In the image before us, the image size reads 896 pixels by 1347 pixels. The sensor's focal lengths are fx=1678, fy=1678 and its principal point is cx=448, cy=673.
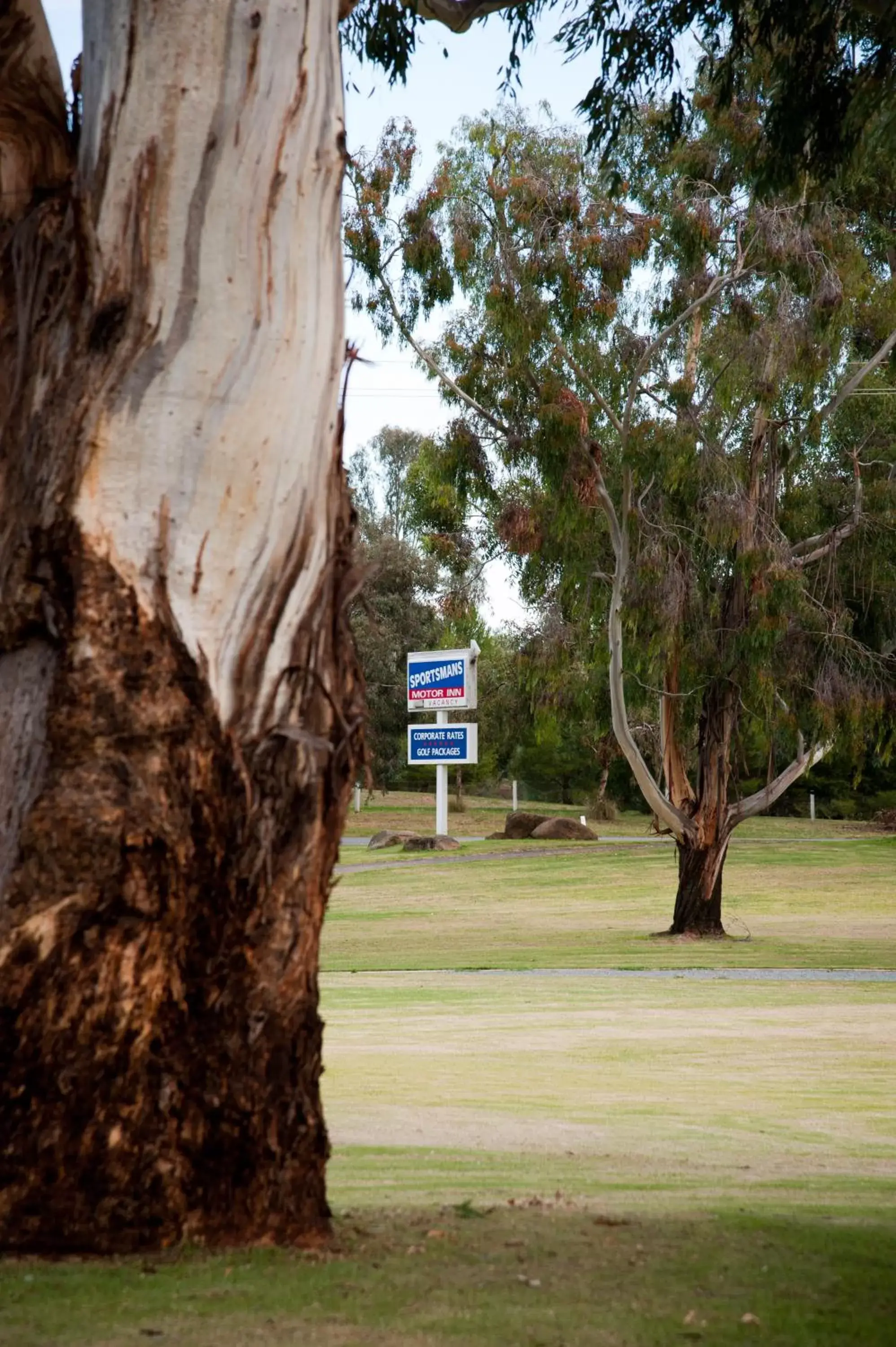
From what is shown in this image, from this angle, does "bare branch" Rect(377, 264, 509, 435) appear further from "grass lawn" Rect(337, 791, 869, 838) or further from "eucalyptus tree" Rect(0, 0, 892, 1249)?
"grass lawn" Rect(337, 791, 869, 838)

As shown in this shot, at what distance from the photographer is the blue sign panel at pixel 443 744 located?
42.6m

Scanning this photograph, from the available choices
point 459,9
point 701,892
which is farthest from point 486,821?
point 459,9

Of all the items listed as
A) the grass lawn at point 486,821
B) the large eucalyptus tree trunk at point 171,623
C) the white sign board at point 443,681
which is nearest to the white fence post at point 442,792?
the white sign board at point 443,681

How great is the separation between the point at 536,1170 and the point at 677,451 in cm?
1676

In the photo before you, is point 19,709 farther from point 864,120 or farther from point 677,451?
point 677,451

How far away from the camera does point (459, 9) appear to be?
686 centimetres

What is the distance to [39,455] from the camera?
4320 millimetres

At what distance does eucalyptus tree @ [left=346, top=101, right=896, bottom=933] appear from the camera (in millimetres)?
21547

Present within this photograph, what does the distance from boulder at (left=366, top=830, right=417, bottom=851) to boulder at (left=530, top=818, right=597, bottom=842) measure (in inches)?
139

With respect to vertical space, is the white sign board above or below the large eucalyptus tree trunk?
above

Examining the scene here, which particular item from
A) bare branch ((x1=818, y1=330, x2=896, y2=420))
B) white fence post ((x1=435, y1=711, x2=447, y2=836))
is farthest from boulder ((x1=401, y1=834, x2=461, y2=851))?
bare branch ((x1=818, y1=330, x2=896, y2=420))

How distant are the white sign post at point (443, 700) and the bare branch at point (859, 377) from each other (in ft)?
65.7

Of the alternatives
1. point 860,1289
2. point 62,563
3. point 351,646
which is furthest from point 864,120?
point 860,1289

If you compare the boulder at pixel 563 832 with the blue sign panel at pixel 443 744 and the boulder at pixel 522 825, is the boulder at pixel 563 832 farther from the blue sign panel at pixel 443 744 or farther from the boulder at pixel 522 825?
the blue sign panel at pixel 443 744
